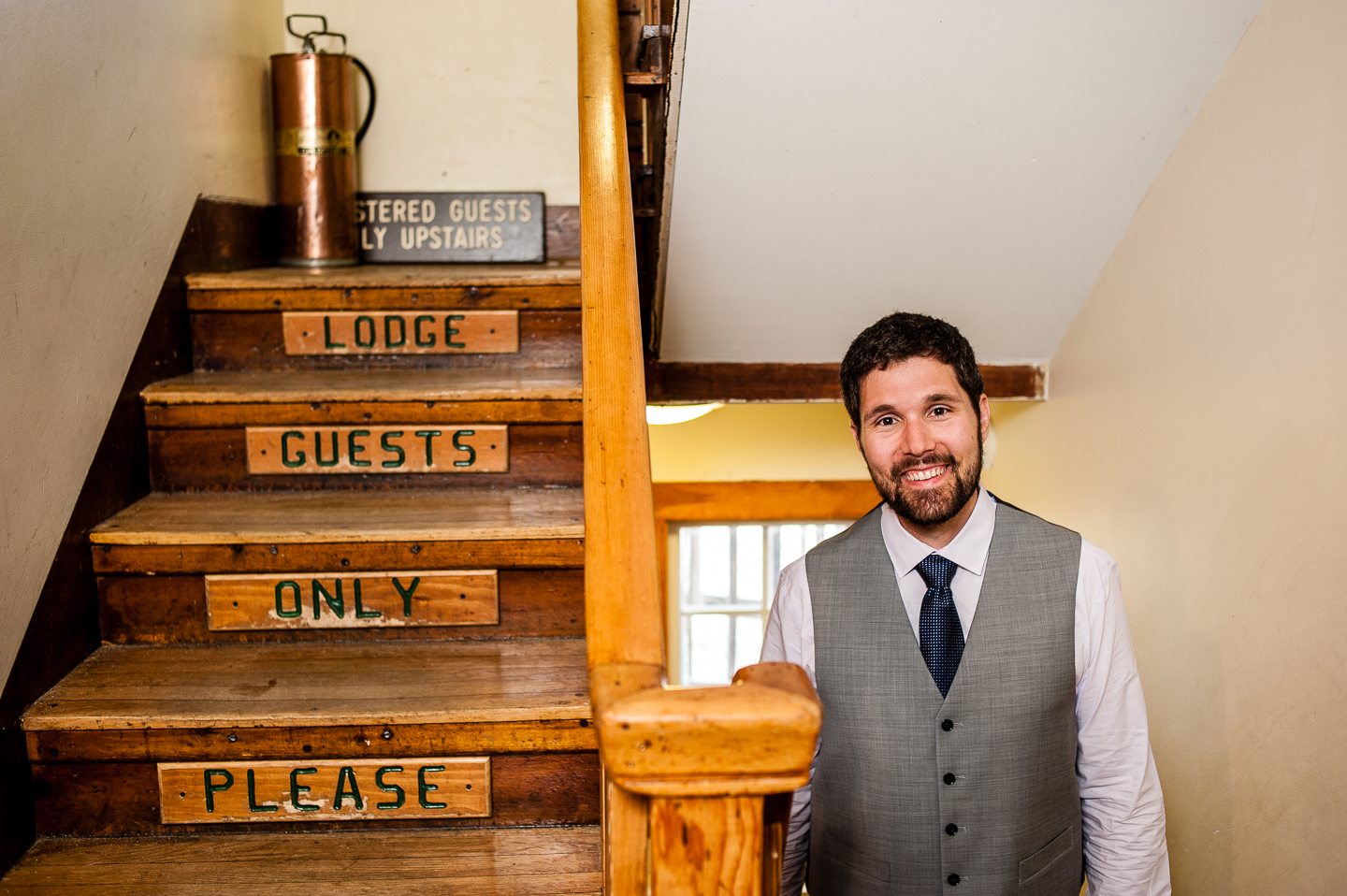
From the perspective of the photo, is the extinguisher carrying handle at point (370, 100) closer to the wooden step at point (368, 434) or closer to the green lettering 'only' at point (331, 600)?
the wooden step at point (368, 434)

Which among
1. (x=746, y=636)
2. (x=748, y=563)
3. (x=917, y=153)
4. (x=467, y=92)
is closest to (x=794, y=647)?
(x=917, y=153)

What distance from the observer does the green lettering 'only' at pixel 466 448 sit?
1.99m

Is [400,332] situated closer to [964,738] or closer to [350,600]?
[350,600]

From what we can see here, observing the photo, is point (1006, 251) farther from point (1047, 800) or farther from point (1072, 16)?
point (1047, 800)

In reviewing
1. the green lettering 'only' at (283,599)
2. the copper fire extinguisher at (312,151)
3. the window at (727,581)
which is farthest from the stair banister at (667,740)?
the window at (727,581)

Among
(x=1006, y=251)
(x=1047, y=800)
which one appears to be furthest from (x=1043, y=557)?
(x=1006, y=251)

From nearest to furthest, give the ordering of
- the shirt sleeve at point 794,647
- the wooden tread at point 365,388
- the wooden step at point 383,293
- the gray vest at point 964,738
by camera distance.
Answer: the gray vest at point 964,738, the shirt sleeve at point 794,647, the wooden tread at point 365,388, the wooden step at point 383,293

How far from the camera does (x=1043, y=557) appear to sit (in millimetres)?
1378

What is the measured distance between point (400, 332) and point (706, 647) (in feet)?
9.57

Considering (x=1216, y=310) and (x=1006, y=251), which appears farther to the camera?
(x=1006, y=251)

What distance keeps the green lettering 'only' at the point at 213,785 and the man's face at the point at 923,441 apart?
1.08m

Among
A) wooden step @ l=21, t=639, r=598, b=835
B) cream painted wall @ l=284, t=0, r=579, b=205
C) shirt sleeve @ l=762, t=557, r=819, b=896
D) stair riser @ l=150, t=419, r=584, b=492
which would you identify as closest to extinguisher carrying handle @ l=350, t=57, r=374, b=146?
cream painted wall @ l=284, t=0, r=579, b=205

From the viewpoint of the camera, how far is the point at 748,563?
455 centimetres

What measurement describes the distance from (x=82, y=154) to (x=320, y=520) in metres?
0.77
